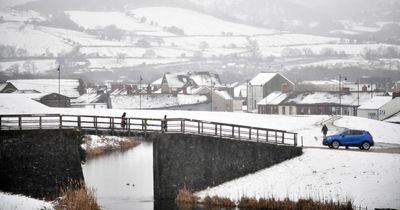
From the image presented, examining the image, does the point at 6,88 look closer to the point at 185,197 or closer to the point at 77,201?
the point at 185,197

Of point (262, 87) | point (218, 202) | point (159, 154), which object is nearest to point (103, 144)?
point (159, 154)

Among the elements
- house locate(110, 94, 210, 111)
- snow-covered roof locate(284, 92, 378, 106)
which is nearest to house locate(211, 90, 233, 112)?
house locate(110, 94, 210, 111)

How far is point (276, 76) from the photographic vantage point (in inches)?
7323

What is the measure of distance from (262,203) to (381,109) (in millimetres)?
82627

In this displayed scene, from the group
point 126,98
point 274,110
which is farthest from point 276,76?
point 126,98

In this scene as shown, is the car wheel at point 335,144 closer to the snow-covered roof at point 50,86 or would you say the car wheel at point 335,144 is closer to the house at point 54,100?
the house at point 54,100

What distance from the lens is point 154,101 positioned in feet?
472

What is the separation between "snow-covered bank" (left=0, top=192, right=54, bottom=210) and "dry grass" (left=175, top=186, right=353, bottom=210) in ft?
35.9

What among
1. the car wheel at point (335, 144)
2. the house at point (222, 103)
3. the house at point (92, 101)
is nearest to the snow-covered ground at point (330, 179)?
the car wheel at point (335, 144)

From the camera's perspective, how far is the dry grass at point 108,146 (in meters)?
87.6

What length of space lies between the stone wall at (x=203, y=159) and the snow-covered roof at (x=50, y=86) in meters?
130

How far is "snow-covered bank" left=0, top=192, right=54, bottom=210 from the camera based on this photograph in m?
44.4

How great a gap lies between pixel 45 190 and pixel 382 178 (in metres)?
25.4

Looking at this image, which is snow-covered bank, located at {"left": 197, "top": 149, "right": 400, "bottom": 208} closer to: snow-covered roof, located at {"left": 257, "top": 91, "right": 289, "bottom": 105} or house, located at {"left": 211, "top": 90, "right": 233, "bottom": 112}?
snow-covered roof, located at {"left": 257, "top": 91, "right": 289, "bottom": 105}
